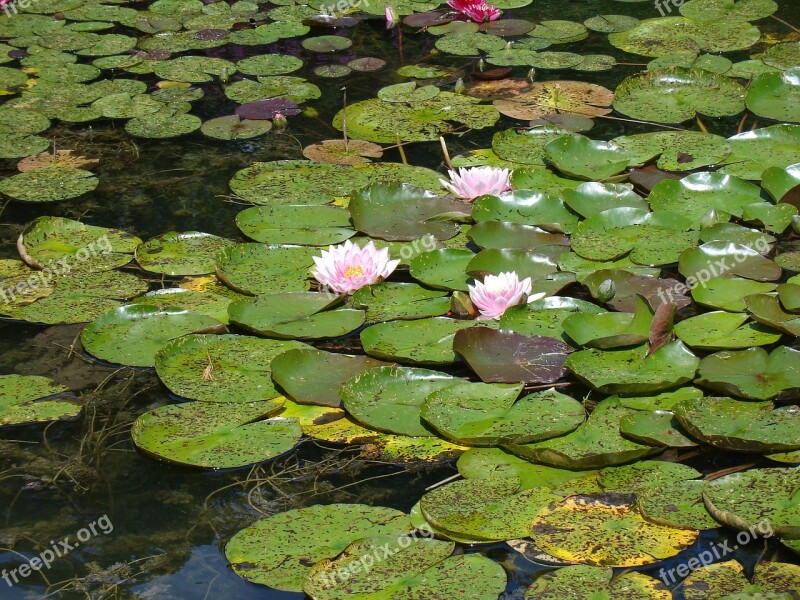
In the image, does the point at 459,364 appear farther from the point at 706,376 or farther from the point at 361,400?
Answer: the point at 706,376

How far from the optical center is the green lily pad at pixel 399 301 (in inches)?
118

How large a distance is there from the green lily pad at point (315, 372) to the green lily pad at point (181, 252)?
74 centimetres

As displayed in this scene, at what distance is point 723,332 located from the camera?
2777mm

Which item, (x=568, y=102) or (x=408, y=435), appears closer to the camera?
(x=408, y=435)

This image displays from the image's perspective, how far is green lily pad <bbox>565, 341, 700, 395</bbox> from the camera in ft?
8.34

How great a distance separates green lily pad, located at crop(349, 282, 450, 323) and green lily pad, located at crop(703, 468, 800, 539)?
1.07 metres

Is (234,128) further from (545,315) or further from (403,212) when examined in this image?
(545,315)

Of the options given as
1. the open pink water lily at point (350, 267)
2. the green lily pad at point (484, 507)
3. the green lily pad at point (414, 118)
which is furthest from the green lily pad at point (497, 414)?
the green lily pad at point (414, 118)

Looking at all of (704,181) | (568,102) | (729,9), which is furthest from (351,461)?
(729,9)

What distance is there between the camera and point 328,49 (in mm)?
5352

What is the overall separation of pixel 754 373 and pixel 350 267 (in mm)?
1274

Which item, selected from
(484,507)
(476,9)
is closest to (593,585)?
(484,507)

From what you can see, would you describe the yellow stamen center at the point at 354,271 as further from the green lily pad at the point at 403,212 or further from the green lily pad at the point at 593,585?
the green lily pad at the point at 593,585

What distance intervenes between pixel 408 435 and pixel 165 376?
761mm
